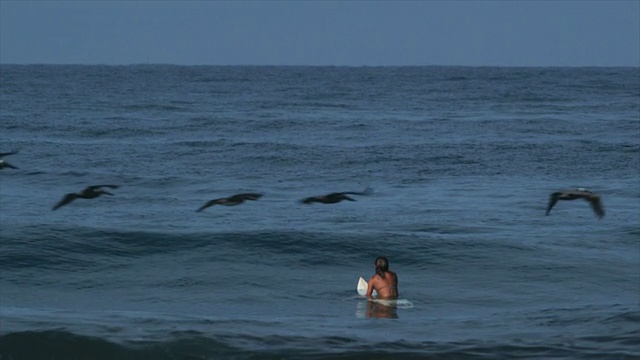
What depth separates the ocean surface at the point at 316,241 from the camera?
16562mm

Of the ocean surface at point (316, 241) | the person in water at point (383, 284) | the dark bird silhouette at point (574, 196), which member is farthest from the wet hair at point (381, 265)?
the dark bird silhouette at point (574, 196)

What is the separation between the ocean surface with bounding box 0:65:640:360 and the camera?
1656 cm

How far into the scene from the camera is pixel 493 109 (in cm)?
6875

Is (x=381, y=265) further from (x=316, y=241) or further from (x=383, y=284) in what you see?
(x=316, y=241)

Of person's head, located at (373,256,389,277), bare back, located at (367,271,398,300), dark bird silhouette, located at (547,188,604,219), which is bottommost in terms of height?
bare back, located at (367,271,398,300)

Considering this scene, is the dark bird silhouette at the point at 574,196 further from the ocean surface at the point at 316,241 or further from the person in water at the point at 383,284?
the person in water at the point at 383,284

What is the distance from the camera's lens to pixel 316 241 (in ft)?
89.8

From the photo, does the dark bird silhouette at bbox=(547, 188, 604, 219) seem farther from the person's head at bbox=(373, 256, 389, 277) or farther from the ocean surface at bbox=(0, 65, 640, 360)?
the person's head at bbox=(373, 256, 389, 277)

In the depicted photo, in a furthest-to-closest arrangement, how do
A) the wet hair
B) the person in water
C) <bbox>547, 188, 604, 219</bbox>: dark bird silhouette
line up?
the person in water
the wet hair
<bbox>547, 188, 604, 219</bbox>: dark bird silhouette

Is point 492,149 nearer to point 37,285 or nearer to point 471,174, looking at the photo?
point 471,174

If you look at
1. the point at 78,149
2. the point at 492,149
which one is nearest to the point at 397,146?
the point at 492,149

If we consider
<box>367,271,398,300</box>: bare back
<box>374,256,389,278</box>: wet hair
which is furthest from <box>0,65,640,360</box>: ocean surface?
<box>374,256,389,278</box>: wet hair

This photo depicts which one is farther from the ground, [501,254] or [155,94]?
[155,94]

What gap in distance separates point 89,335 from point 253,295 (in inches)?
250
